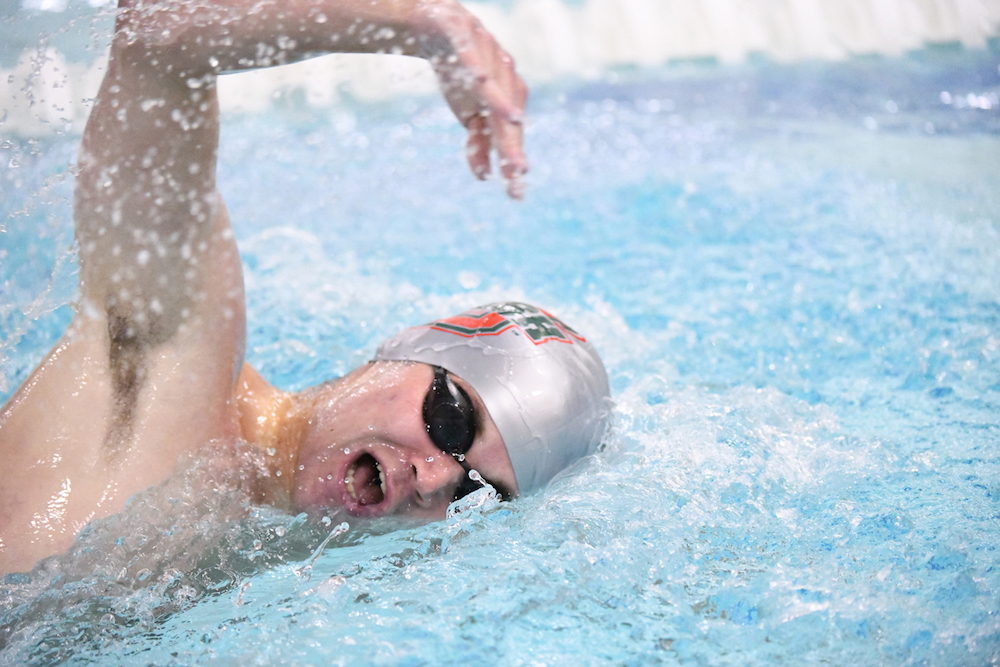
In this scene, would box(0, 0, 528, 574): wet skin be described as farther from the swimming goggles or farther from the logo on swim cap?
the logo on swim cap

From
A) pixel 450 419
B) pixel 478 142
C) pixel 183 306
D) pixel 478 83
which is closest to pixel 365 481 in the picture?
pixel 450 419

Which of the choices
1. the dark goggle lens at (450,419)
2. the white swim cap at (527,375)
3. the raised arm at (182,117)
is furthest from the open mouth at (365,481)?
the raised arm at (182,117)

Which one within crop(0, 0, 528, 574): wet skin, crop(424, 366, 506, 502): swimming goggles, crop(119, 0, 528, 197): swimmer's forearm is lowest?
crop(424, 366, 506, 502): swimming goggles

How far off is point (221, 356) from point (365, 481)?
0.36 meters

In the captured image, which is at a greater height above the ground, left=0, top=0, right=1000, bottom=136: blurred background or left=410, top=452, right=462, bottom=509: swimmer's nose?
left=410, top=452, right=462, bottom=509: swimmer's nose

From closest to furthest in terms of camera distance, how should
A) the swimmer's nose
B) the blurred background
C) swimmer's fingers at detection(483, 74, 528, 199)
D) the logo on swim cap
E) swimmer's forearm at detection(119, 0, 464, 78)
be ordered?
swimmer's fingers at detection(483, 74, 528, 199) → swimmer's forearm at detection(119, 0, 464, 78) → the swimmer's nose → the logo on swim cap → the blurred background

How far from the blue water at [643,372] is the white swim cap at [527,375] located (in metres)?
0.10

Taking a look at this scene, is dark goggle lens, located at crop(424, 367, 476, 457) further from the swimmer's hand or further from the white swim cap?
the swimmer's hand

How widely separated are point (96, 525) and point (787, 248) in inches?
113

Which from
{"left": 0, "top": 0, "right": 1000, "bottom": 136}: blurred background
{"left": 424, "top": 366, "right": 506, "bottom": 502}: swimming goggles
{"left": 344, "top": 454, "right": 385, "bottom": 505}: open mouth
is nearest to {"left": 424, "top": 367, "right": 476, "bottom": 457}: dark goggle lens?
{"left": 424, "top": 366, "right": 506, "bottom": 502}: swimming goggles

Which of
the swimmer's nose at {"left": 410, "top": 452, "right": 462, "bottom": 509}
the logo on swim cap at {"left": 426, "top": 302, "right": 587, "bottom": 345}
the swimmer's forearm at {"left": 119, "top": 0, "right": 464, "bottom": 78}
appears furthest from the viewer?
the logo on swim cap at {"left": 426, "top": 302, "right": 587, "bottom": 345}

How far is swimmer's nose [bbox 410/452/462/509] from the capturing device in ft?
5.26

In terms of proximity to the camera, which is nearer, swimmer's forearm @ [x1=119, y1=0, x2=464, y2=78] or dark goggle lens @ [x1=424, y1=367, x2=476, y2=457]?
swimmer's forearm @ [x1=119, y1=0, x2=464, y2=78]

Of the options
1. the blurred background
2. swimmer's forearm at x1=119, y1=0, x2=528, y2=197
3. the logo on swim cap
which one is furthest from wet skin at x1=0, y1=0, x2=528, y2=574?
the blurred background
